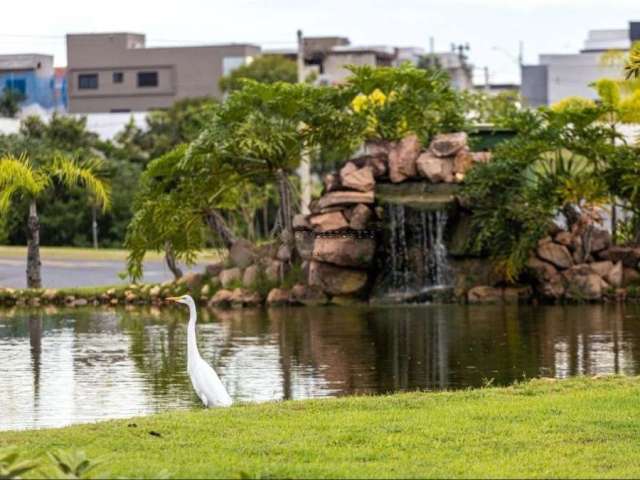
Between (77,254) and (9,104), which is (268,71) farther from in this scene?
(77,254)

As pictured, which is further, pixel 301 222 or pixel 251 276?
pixel 251 276

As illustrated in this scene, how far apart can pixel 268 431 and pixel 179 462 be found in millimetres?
1659

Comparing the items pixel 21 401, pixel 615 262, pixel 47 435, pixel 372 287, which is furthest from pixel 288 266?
pixel 47 435

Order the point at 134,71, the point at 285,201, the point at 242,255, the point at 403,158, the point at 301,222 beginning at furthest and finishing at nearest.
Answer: the point at 134,71
the point at 285,201
the point at 242,255
the point at 403,158
the point at 301,222

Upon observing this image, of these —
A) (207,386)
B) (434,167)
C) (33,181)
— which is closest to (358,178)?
(434,167)

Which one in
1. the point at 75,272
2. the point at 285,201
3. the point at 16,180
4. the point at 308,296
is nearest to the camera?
the point at 308,296

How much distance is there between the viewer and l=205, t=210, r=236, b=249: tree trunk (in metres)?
33.9

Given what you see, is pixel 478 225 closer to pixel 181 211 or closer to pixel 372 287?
pixel 372 287

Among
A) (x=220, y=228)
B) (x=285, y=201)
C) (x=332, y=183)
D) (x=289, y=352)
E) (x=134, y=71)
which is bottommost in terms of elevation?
(x=289, y=352)

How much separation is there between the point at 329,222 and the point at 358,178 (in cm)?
123

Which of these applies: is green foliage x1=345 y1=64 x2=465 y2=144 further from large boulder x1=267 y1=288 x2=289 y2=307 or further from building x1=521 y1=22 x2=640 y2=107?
building x1=521 y1=22 x2=640 y2=107

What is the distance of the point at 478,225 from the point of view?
32.2 meters

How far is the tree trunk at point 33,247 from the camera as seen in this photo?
3394 centimetres

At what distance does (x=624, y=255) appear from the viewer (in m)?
32.2
